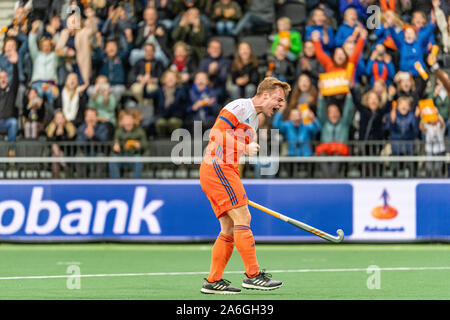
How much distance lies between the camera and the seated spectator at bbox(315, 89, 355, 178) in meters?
16.3

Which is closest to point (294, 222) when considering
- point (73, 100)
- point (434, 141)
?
point (434, 141)

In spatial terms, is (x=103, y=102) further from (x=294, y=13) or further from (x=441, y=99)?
(x=441, y=99)

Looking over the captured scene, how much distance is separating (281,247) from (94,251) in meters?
3.02

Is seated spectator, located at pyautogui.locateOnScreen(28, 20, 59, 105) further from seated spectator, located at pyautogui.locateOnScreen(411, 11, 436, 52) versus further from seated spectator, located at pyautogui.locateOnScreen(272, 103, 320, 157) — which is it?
seated spectator, located at pyautogui.locateOnScreen(411, 11, 436, 52)

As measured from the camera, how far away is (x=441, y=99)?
1680 cm

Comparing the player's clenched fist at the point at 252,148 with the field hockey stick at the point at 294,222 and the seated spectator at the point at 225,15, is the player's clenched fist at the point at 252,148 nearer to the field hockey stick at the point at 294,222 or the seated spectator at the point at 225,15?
the field hockey stick at the point at 294,222

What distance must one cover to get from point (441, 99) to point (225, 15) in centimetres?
419

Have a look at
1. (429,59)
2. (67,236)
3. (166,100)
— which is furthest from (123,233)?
(429,59)

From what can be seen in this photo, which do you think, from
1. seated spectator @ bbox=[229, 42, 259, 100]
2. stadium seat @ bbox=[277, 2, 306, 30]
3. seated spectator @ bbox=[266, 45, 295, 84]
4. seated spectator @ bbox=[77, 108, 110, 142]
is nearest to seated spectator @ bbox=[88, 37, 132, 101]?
seated spectator @ bbox=[77, 108, 110, 142]

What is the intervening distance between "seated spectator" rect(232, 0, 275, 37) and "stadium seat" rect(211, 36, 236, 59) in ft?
0.64

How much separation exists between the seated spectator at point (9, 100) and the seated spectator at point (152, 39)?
2.08 m

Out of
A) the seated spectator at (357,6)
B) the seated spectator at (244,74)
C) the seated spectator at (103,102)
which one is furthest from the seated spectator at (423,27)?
the seated spectator at (103,102)

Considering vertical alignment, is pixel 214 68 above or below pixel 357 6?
below

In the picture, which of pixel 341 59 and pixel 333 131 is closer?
pixel 333 131
